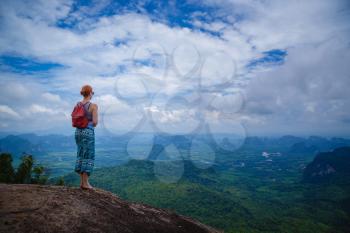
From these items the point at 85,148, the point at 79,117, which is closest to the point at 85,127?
the point at 79,117

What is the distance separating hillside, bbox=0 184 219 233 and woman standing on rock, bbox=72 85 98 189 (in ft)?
3.80

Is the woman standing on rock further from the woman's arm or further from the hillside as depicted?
the hillside

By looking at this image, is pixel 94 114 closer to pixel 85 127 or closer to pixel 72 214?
pixel 85 127

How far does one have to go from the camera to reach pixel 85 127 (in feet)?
27.3

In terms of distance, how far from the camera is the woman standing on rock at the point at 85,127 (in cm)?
820

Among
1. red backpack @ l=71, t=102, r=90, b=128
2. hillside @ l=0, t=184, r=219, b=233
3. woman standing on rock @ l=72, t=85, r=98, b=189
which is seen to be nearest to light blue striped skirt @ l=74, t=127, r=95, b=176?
woman standing on rock @ l=72, t=85, r=98, b=189

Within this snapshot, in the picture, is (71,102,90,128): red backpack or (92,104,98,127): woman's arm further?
(92,104,98,127): woman's arm

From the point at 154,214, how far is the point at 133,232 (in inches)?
95.8

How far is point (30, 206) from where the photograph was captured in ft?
21.9

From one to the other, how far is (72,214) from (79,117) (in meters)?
3.19

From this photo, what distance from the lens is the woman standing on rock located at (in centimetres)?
820

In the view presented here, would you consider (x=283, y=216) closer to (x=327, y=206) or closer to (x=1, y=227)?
(x=327, y=206)

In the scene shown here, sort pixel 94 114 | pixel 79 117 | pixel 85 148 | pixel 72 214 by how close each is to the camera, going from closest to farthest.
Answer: pixel 72 214 → pixel 79 117 → pixel 94 114 → pixel 85 148

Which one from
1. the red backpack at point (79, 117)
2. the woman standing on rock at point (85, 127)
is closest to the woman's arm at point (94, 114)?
the woman standing on rock at point (85, 127)
